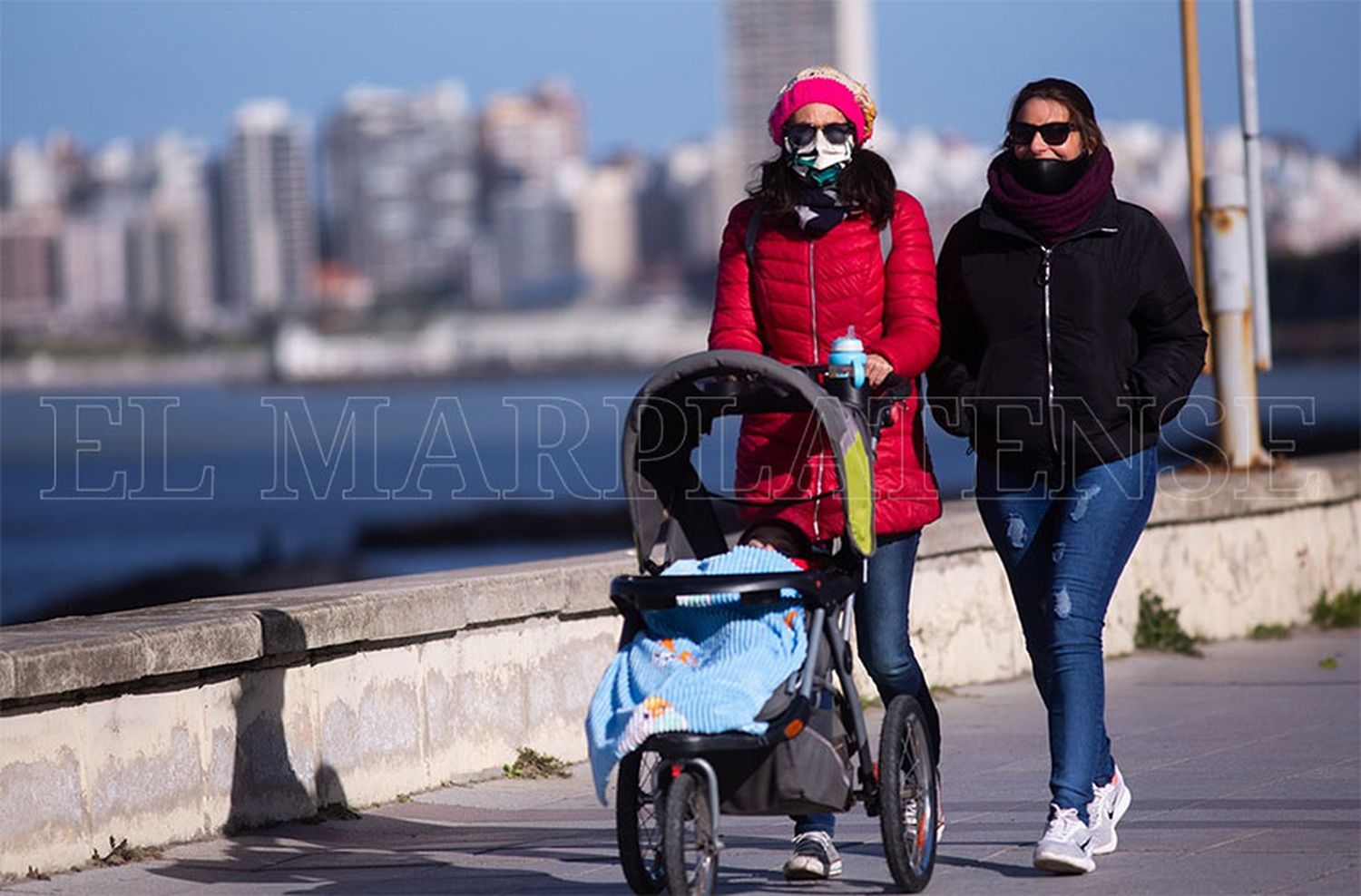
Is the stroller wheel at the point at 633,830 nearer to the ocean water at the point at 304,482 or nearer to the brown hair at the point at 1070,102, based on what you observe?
the brown hair at the point at 1070,102

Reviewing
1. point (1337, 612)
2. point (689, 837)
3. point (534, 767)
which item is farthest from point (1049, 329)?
point (1337, 612)

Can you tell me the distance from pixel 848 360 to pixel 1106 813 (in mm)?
1435

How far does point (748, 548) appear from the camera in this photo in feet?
17.4

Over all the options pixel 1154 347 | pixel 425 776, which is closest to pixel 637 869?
pixel 1154 347

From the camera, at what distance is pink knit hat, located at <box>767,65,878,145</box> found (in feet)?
18.4

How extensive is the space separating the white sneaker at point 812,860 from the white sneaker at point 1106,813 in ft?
2.20

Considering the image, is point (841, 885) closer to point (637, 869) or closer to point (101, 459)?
point (637, 869)

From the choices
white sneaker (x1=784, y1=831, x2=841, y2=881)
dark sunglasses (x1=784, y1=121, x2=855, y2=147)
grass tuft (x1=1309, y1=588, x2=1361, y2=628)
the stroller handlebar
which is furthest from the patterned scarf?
grass tuft (x1=1309, y1=588, x2=1361, y2=628)

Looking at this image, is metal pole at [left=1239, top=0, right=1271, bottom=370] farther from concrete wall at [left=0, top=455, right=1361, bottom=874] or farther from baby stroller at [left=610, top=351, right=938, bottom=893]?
baby stroller at [left=610, top=351, right=938, bottom=893]

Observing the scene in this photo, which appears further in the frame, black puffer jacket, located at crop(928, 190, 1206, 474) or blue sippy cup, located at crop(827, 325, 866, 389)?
black puffer jacket, located at crop(928, 190, 1206, 474)

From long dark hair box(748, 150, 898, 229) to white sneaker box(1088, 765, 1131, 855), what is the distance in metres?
1.55

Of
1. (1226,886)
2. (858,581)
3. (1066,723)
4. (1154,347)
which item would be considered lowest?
(1226,886)

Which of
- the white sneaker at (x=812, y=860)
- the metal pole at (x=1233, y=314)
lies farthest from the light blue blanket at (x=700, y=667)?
the metal pole at (x=1233, y=314)

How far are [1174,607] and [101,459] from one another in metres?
123
